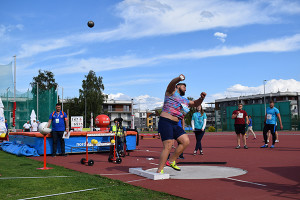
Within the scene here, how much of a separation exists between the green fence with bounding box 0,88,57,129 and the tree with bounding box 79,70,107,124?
29794mm

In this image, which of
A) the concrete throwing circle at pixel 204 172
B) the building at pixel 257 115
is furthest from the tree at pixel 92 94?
the concrete throwing circle at pixel 204 172

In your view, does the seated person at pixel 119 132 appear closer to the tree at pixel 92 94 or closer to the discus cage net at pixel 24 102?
the discus cage net at pixel 24 102

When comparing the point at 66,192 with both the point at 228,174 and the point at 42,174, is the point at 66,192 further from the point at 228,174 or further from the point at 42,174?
the point at 228,174

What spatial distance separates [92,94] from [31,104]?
31.5m

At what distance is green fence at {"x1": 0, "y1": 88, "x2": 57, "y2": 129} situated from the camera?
32562 millimetres

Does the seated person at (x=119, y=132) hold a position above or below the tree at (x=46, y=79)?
below

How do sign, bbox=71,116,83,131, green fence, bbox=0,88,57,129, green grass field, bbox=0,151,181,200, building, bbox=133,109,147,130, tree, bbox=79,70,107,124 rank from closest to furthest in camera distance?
green grass field, bbox=0,151,181,200, sign, bbox=71,116,83,131, green fence, bbox=0,88,57,129, tree, bbox=79,70,107,124, building, bbox=133,109,147,130

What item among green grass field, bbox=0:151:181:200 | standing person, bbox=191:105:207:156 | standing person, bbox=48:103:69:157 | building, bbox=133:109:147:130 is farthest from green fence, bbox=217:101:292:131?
green grass field, bbox=0:151:181:200

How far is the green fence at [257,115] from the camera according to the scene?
45.6 m

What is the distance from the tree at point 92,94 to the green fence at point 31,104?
29.8m

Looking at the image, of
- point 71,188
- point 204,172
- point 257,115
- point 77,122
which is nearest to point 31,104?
point 77,122

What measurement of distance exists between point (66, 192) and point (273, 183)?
3.62m

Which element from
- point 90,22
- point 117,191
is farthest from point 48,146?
point 117,191

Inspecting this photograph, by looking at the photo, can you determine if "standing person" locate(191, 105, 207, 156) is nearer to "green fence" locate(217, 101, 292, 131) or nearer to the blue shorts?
the blue shorts
